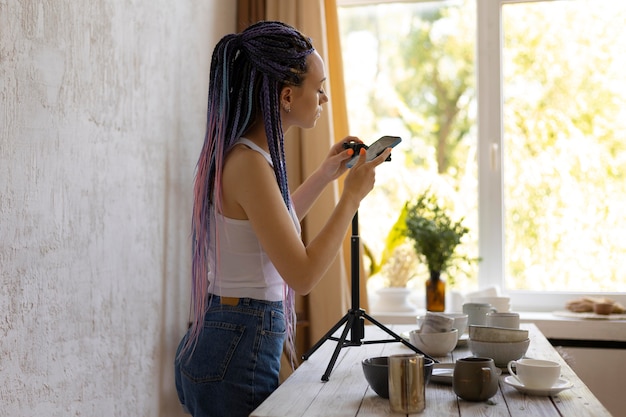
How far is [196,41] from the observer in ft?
7.78

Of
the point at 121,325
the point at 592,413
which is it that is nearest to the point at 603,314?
the point at 592,413

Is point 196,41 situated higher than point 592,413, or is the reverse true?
point 196,41

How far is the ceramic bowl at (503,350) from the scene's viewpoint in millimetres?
1630

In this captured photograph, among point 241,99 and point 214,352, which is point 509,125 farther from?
point 214,352

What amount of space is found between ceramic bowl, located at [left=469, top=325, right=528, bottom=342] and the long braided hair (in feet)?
1.76

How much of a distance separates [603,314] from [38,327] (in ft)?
7.31

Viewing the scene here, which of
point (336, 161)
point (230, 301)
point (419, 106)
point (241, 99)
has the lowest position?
point (230, 301)

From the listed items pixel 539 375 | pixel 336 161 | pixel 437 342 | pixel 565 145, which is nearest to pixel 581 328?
pixel 565 145

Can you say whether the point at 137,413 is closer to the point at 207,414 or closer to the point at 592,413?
the point at 207,414

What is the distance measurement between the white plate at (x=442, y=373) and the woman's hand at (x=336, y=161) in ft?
2.02

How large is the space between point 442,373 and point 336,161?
68cm

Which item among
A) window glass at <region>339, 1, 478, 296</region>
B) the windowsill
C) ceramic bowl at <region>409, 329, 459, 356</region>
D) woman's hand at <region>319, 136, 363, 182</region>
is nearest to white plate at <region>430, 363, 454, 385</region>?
ceramic bowl at <region>409, 329, 459, 356</region>

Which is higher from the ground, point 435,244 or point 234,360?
point 435,244

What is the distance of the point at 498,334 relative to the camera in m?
1.66
